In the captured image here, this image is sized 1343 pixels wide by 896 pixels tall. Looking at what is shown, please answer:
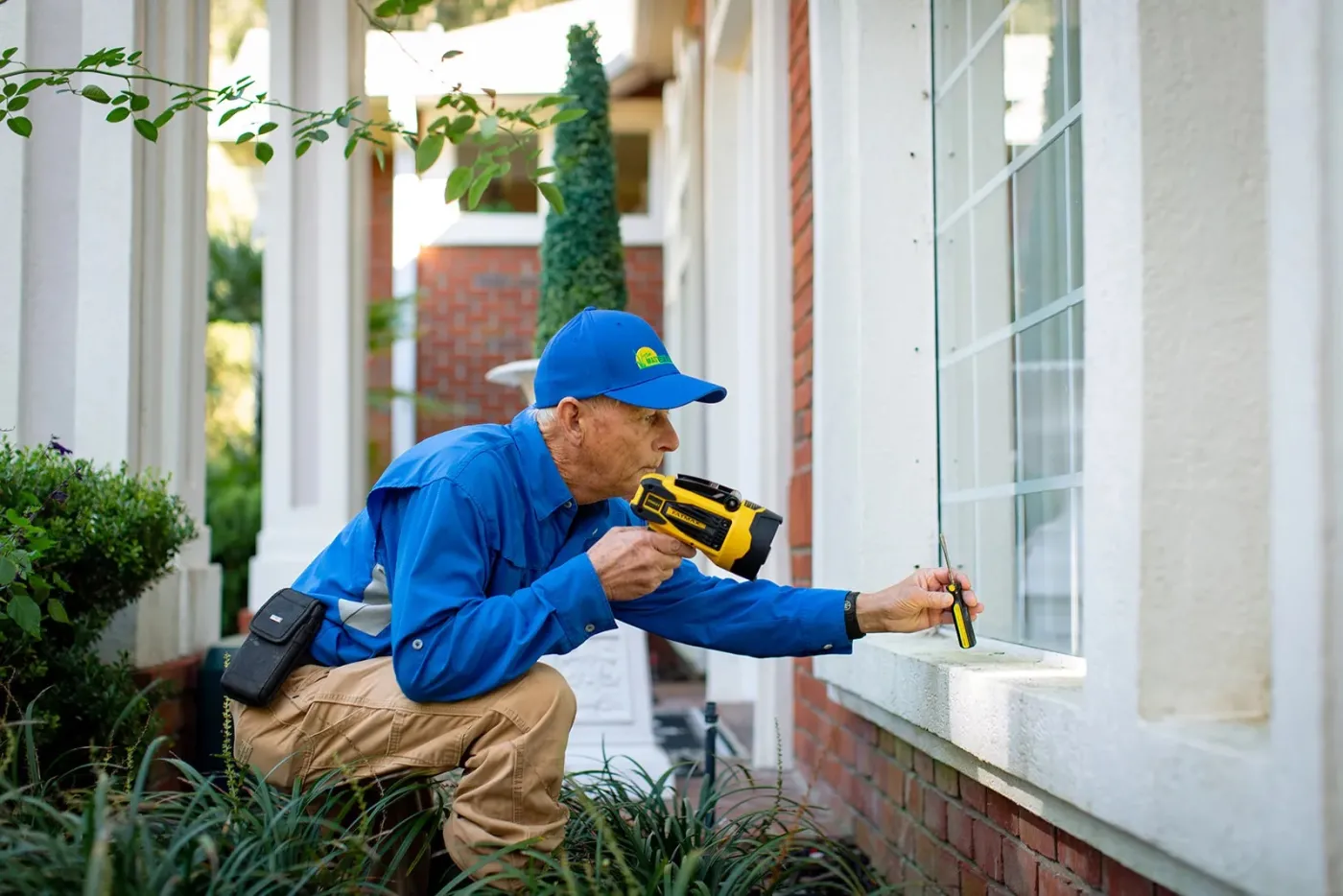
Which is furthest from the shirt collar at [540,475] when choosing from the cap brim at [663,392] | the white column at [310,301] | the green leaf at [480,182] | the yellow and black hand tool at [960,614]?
the white column at [310,301]

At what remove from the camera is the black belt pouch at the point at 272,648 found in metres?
2.43

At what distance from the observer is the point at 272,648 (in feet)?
8.02

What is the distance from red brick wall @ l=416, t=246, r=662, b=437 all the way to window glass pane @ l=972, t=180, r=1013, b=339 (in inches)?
358

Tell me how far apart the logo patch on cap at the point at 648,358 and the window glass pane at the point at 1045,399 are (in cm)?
79

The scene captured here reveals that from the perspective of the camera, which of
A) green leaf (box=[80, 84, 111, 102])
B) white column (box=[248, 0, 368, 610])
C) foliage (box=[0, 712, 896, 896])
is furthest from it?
white column (box=[248, 0, 368, 610])

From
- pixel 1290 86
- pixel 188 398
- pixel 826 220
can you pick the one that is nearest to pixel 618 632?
pixel 188 398

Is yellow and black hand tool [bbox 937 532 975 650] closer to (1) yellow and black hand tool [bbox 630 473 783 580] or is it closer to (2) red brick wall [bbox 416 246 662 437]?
(1) yellow and black hand tool [bbox 630 473 783 580]

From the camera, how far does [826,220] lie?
134 inches

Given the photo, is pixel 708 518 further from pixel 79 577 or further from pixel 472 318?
pixel 472 318

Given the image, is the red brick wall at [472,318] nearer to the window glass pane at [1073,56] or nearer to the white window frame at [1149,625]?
the white window frame at [1149,625]

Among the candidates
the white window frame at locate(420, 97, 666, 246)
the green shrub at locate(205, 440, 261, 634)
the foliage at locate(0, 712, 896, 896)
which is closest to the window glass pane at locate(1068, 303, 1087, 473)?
the foliage at locate(0, 712, 896, 896)

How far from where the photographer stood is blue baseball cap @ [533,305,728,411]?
246cm

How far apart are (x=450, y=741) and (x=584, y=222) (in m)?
3.83

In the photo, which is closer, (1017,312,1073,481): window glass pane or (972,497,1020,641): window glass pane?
(1017,312,1073,481): window glass pane
